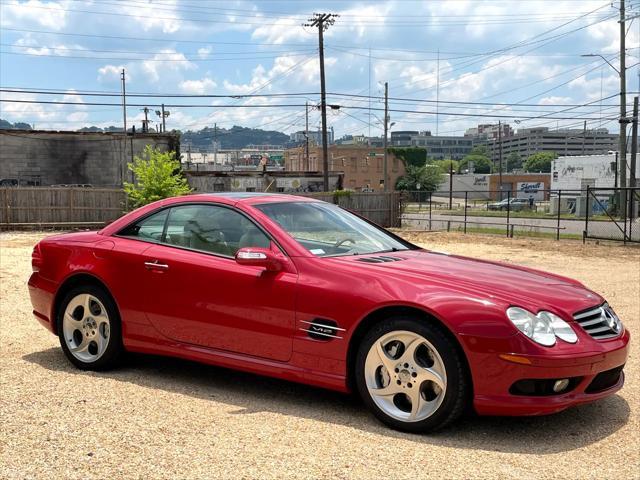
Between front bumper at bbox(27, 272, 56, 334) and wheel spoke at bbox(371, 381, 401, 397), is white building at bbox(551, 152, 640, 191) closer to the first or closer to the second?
front bumper at bbox(27, 272, 56, 334)

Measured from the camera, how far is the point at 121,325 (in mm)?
5164

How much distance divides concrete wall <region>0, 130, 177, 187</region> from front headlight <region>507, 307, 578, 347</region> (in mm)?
38265

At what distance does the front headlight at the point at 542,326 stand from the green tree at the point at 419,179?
101 m

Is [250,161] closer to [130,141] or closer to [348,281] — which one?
[130,141]

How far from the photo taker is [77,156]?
132 ft

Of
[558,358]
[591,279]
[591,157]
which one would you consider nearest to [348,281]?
[558,358]

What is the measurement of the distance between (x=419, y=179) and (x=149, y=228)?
332 ft

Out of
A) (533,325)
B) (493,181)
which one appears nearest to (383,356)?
(533,325)

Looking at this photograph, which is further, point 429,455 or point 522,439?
point 522,439

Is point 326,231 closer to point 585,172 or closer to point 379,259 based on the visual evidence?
point 379,259

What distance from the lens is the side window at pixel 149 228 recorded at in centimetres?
526

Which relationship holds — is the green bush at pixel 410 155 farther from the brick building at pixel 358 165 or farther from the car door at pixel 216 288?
the car door at pixel 216 288

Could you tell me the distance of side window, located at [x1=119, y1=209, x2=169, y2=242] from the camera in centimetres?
526

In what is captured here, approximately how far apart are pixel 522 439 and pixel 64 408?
2.93 metres
